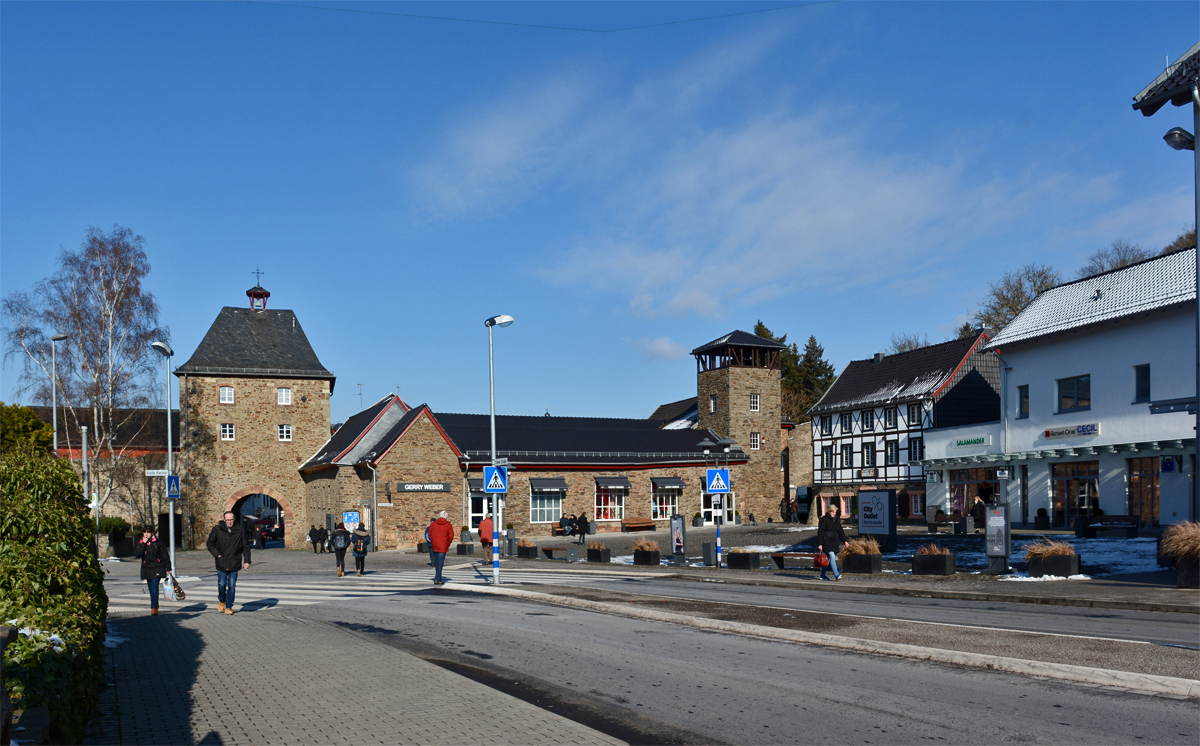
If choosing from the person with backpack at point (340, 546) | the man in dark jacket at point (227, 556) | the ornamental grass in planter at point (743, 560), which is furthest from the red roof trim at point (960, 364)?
the man in dark jacket at point (227, 556)

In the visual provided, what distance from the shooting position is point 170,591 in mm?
19469

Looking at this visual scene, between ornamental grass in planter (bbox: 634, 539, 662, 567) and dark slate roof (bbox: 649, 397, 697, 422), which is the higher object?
dark slate roof (bbox: 649, 397, 697, 422)

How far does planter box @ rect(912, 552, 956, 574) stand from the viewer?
2186 cm

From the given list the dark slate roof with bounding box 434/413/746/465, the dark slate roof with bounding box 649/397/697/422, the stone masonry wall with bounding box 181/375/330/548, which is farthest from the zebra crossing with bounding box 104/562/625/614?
the dark slate roof with bounding box 649/397/697/422

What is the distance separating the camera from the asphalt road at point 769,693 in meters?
6.96

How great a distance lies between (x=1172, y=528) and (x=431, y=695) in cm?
1613

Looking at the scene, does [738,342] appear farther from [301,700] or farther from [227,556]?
[301,700]

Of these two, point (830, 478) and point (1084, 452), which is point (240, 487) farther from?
point (1084, 452)

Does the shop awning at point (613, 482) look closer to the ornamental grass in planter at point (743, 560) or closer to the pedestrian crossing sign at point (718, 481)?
the ornamental grass in planter at point (743, 560)

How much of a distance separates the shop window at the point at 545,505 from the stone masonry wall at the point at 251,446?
12.9m

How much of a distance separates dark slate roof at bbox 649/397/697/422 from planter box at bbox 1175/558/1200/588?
52.0 m

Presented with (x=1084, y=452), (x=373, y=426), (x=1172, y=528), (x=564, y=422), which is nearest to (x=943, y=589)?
(x=1172, y=528)

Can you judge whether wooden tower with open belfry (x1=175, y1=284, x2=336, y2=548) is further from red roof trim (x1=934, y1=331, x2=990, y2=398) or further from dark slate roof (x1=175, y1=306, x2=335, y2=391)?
red roof trim (x1=934, y1=331, x2=990, y2=398)

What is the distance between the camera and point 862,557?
23188 millimetres
